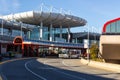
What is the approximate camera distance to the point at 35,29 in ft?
389

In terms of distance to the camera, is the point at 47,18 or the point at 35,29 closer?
the point at 47,18

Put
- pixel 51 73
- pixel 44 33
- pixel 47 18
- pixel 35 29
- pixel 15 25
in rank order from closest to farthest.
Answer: pixel 51 73
pixel 47 18
pixel 15 25
pixel 35 29
pixel 44 33

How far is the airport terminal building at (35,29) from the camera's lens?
8788cm

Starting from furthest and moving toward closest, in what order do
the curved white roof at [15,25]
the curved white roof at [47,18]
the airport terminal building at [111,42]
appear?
the curved white roof at [47,18] → the curved white roof at [15,25] → the airport terminal building at [111,42]

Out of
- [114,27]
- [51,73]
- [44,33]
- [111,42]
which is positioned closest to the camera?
[51,73]

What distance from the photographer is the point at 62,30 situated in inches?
5034

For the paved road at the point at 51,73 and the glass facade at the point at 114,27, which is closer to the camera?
the paved road at the point at 51,73

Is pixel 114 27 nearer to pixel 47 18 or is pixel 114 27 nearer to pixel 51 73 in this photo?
pixel 51 73

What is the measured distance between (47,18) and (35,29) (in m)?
14.0

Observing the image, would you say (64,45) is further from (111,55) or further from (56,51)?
(111,55)

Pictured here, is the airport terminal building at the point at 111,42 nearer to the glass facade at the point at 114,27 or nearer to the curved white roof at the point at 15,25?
the glass facade at the point at 114,27

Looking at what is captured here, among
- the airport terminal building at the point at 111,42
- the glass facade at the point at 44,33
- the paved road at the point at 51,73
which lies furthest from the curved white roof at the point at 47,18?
the paved road at the point at 51,73

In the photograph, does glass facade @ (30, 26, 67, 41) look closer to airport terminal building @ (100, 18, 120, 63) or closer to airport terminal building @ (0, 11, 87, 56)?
airport terminal building @ (0, 11, 87, 56)

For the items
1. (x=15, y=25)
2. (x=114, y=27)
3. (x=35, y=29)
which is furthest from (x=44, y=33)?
(x=114, y=27)
